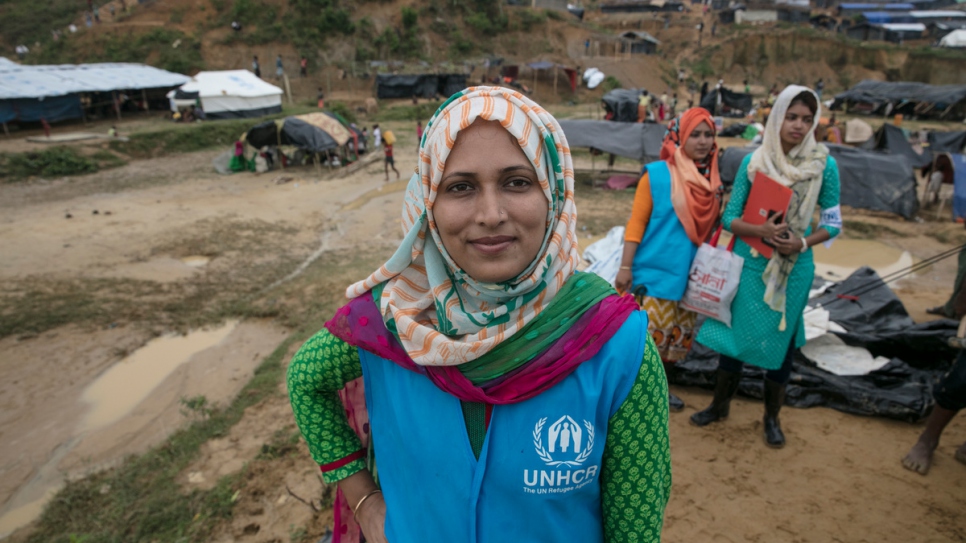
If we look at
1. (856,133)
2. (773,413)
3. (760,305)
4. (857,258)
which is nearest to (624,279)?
(760,305)

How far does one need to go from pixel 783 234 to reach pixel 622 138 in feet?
34.0

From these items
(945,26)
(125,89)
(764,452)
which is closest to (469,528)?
(764,452)

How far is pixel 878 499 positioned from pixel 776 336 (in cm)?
95

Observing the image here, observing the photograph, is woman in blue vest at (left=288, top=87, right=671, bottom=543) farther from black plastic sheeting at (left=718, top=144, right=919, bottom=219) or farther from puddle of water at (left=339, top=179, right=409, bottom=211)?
puddle of water at (left=339, top=179, right=409, bottom=211)

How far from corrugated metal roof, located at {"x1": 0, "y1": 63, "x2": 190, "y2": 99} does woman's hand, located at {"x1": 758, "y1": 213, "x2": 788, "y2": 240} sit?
22.2 metres

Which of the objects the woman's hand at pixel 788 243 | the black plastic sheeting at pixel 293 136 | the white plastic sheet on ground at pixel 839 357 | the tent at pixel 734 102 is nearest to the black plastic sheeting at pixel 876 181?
the white plastic sheet on ground at pixel 839 357

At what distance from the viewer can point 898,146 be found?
1196 centimetres

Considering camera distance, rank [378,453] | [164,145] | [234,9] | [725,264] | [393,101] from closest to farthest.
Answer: [378,453], [725,264], [164,145], [393,101], [234,9]

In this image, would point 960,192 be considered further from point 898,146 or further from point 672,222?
point 672,222

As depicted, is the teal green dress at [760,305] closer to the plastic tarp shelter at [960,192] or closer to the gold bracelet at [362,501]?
the gold bracelet at [362,501]

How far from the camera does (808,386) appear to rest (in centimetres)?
350

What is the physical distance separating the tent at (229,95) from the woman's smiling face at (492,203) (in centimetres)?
2297

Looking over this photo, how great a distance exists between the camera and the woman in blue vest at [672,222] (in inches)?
113

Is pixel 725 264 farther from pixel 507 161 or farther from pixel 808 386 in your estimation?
pixel 507 161
